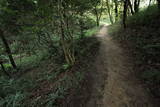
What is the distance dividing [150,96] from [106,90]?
1394mm

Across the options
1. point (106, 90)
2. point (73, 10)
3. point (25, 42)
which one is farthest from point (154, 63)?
point (25, 42)

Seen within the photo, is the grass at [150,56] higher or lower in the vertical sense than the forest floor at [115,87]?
higher

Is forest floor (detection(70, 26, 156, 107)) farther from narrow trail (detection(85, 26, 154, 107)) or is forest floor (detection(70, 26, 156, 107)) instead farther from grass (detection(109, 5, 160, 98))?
grass (detection(109, 5, 160, 98))

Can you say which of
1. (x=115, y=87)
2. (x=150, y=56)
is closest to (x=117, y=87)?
(x=115, y=87)

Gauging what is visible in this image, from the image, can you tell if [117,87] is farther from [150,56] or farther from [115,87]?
[150,56]

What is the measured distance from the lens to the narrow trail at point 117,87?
10.1 ft

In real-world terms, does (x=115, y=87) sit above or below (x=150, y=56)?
below

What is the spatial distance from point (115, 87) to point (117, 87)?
0.07m

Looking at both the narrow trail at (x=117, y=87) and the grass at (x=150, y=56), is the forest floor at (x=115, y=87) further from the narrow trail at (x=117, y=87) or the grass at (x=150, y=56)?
the grass at (x=150, y=56)

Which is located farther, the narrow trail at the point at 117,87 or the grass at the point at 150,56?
the grass at the point at 150,56

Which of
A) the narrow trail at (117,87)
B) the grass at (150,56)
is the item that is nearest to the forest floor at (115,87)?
the narrow trail at (117,87)

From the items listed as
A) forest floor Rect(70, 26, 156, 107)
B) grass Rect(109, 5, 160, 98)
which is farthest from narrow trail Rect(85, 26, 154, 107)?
grass Rect(109, 5, 160, 98)

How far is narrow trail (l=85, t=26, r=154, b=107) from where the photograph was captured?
3074 millimetres

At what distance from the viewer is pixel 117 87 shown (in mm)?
3662
